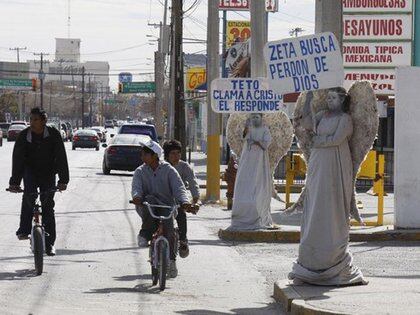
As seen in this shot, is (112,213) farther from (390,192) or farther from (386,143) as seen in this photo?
(386,143)

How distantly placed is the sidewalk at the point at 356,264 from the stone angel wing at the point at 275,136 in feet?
4.22

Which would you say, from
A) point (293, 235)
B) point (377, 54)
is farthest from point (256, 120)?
point (377, 54)

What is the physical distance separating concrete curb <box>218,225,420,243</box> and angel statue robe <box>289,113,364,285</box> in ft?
22.8

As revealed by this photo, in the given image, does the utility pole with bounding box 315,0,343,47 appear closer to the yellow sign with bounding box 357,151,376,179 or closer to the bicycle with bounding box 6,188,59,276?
the bicycle with bounding box 6,188,59,276

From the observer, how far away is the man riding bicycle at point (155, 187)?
1295cm

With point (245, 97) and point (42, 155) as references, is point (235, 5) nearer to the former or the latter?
point (245, 97)

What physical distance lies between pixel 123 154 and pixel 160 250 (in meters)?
30.3

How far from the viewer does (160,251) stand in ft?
41.2

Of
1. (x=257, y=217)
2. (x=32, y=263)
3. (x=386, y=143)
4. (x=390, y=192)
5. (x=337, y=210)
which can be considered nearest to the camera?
(x=337, y=210)

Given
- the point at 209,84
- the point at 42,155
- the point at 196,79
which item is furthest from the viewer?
the point at 196,79

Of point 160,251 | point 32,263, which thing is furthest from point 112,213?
point 160,251

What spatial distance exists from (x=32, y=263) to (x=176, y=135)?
2366cm

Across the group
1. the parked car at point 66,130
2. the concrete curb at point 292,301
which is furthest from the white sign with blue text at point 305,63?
the parked car at point 66,130

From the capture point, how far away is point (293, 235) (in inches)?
760
